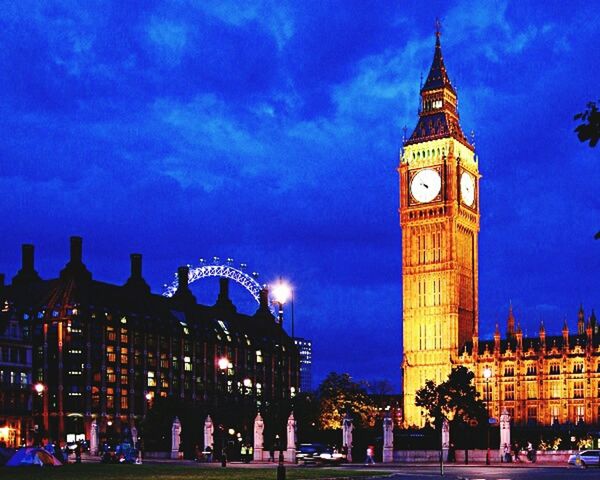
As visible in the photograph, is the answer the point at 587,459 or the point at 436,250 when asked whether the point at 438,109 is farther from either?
the point at 587,459

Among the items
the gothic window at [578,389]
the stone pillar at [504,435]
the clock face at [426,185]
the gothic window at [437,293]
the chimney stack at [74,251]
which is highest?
the clock face at [426,185]

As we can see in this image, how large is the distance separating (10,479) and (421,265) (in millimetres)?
140363

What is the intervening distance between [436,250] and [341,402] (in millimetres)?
50916

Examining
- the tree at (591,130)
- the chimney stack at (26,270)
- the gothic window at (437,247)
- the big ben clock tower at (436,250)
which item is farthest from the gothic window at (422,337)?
the tree at (591,130)

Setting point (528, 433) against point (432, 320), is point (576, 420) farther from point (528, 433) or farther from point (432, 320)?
point (528, 433)

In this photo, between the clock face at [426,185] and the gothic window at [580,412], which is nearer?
the gothic window at [580,412]

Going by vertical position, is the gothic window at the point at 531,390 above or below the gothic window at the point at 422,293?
below

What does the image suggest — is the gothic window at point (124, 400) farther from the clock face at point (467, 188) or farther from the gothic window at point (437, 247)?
the clock face at point (467, 188)

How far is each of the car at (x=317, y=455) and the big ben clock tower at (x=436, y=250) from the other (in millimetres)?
91606

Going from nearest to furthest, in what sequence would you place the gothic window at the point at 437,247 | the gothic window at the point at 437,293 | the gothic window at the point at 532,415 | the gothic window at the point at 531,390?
the gothic window at the point at 532,415 → the gothic window at the point at 531,390 → the gothic window at the point at 437,293 → the gothic window at the point at 437,247

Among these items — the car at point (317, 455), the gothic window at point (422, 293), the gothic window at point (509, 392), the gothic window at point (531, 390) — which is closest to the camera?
the car at point (317, 455)

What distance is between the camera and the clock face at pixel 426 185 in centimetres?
17462

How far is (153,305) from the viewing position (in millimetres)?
170375

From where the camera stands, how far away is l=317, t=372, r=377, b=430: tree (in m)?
128
